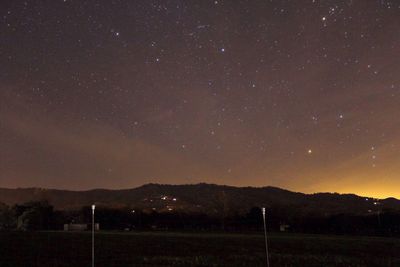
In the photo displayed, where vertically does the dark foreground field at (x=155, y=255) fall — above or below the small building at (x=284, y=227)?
below

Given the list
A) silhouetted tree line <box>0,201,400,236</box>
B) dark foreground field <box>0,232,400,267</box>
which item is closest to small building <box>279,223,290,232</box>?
silhouetted tree line <box>0,201,400,236</box>

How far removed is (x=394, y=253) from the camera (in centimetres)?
4784

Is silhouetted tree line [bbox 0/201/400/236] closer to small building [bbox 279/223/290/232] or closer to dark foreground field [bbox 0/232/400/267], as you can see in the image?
small building [bbox 279/223/290/232]

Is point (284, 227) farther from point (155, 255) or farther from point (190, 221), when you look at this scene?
point (155, 255)

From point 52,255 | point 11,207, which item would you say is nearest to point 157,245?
point 52,255

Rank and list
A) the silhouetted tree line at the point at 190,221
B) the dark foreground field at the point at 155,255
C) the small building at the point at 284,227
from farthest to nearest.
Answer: the small building at the point at 284,227 → the silhouetted tree line at the point at 190,221 → the dark foreground field at the point at 155,255

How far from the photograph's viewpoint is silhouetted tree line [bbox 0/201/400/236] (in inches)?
3425

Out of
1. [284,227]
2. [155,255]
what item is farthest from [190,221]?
[155,255]

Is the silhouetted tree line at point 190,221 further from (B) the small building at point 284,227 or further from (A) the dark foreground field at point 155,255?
(A) the dark foreground field at point 155,255

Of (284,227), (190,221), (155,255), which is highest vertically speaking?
(190,221)

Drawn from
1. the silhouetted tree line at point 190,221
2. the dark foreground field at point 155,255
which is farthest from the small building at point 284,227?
the dark foreground field at point 155,255

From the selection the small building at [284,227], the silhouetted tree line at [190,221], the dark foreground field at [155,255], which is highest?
the silhouetted tree line at [190,221]

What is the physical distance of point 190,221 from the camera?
109m

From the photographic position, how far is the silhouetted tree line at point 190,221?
8700 centimetres
